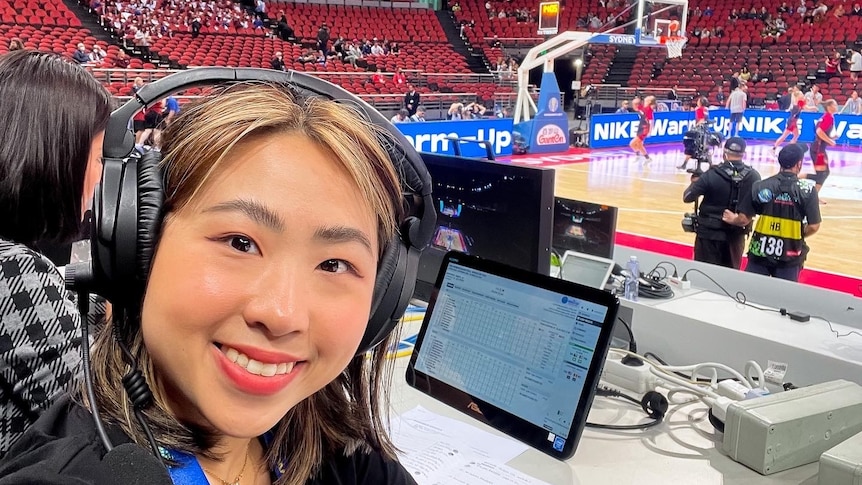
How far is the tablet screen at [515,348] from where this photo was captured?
1324 mm

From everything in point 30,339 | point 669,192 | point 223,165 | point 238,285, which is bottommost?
point 669,192

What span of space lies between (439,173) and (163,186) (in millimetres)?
1413

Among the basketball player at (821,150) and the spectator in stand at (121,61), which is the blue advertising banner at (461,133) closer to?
the basketball player at (821,150)

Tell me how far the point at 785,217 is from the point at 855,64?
1417 cm

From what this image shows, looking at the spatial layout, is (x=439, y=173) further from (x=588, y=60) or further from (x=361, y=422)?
(x=588, y=60)

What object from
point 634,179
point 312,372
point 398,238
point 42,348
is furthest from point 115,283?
point 634,179

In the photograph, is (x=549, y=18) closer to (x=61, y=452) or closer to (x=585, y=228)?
(x=585, y=228)

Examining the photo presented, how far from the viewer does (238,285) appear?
702 millimetres

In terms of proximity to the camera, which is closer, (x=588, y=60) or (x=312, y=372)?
(x=312, y=372)

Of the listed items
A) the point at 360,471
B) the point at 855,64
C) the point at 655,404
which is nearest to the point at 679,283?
the point at 655,404

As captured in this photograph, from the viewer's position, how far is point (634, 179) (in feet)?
32.4

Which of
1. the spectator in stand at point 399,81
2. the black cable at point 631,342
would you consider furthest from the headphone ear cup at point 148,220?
the spectator in stand at point 399,81

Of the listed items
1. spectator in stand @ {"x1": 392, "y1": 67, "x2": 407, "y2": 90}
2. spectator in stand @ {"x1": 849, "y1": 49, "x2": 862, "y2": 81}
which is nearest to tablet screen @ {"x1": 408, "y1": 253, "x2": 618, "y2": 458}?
spectator in stand @ {"x1": 392, "y1": 67, "x2": 407, "y2": 90}

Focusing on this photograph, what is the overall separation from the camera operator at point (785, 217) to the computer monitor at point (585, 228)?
2.48 meters
